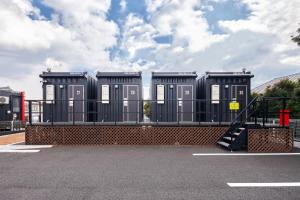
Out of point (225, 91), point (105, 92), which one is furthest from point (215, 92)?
point (105, 92)

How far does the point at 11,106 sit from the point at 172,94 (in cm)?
1244

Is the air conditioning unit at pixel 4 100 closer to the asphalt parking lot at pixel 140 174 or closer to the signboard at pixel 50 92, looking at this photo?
the signboard at pixel 50 92

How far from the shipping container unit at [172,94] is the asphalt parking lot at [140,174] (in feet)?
11.2

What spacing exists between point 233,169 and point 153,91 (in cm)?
695

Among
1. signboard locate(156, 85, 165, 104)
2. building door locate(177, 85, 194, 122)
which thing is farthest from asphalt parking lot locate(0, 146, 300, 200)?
signboard locate(156, 85, 165, 104)

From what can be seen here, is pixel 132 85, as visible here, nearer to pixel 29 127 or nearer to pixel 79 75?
pixel 79 75

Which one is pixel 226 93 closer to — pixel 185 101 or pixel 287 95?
pixel 185 101

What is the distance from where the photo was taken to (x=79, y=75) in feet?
44.0

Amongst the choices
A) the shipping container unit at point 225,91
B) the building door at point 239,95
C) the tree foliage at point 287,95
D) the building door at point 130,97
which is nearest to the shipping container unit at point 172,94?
the shipping container unit at point 225,91

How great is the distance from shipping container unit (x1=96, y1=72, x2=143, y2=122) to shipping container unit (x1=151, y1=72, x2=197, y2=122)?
2.89 ft

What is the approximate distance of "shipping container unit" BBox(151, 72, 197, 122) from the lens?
44.0ft

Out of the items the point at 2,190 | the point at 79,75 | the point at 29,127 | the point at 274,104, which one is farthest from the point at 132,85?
the point at 274,104

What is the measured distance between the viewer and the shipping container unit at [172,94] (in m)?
13.4

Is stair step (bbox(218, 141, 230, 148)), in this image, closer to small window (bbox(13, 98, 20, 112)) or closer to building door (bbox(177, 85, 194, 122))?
building door (bbox(177, 85, 194, 122))
